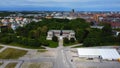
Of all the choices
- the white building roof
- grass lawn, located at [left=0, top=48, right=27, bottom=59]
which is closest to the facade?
grass lawn, located at [left=0, top=48, right=27, bottom=59]

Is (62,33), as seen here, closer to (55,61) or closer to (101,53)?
(101,53)

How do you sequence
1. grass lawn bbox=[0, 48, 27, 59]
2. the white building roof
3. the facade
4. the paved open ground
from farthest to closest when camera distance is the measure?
1. the facade
2. grass lawn bbox=[0, 48, 27, 59]
3. the white building roof
4. the paved open ground

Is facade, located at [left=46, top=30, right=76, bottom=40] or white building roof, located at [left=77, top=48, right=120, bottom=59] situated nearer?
white building roof, located at [left=77, top=48, right=120, bottom=59]

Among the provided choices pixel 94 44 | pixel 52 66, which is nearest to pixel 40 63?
pixel 52 66

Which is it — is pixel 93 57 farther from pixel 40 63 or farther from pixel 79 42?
pixel 79 42

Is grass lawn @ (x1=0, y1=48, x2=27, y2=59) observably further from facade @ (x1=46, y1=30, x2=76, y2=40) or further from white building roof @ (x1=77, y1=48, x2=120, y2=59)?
facade @ (x1=46, y1=30, x2=76, y2=40)

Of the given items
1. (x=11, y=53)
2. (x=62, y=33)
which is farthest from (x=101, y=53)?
(x=62, y=33)

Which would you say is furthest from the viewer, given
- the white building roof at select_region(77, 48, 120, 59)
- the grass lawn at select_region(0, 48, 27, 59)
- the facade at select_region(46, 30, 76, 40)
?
the facade at select_region(46, 30, 76, 40)

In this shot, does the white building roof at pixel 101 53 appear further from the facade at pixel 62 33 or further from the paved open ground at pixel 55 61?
the facade at pixel 62 33
